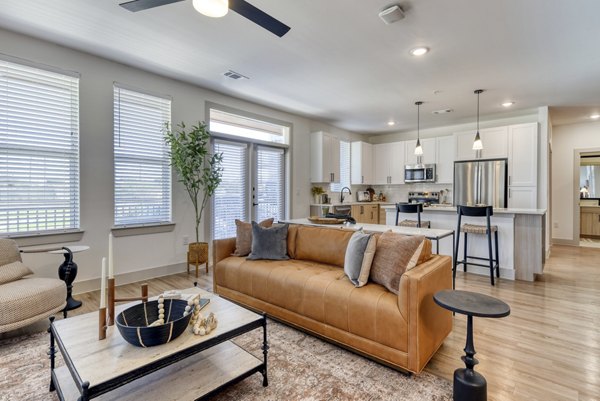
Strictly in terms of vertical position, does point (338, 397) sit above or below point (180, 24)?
below

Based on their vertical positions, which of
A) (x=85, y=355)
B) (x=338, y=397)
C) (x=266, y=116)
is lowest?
(x=338, y=397)

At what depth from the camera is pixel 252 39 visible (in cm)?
316

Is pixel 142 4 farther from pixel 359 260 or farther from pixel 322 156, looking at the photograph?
pixel 322 156

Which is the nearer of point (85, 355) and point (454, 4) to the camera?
point (85, 355)

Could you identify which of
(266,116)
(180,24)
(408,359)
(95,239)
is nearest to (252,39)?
(180,24)

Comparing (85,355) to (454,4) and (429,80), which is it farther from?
(429,80)

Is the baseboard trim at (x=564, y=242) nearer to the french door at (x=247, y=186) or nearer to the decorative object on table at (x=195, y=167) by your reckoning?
the french door at (x=247, y=186)

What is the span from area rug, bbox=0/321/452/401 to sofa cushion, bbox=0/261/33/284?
1.69 ft

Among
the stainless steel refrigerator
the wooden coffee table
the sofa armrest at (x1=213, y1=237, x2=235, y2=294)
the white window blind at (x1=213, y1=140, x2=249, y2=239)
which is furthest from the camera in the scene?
the stainless steel refrigerator

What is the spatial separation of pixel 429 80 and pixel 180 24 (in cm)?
332

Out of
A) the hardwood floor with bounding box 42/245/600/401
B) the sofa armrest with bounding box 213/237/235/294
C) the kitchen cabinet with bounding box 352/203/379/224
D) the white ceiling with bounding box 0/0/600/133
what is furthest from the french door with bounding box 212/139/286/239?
the kitchen cabinet with bounding box 352/203/379/224

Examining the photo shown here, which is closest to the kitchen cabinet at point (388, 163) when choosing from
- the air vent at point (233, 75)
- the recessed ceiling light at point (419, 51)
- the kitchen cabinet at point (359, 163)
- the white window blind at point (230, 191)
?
the kitchen cabinet at point (359, 163)

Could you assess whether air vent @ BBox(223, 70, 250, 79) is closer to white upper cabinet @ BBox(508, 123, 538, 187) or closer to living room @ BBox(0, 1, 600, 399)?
living room @ BBox(0, 1, 600, 399)

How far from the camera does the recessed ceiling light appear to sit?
3300 millimetres
